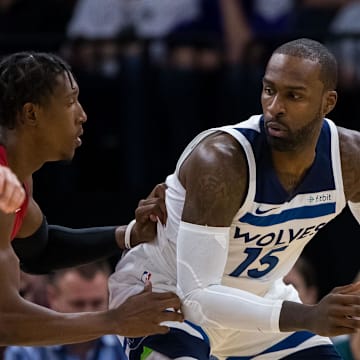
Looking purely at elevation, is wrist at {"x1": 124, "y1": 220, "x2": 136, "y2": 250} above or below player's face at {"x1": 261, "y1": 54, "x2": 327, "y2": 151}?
below

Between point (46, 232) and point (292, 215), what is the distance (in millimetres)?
1094

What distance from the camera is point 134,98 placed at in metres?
7.33

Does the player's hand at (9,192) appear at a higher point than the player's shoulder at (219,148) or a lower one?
higher

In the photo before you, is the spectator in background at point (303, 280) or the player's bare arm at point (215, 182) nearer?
the player's bare arm at point (215, 182)

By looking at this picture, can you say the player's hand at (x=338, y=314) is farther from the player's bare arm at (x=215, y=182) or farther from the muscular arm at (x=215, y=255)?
the player's bare arm at (x=215, y=182)

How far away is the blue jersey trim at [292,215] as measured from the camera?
472 cm

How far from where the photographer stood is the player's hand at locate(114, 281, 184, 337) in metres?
4.22

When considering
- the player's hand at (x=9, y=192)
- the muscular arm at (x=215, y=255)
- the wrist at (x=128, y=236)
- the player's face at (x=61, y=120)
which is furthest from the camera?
the wrist at (x=128, y=236)

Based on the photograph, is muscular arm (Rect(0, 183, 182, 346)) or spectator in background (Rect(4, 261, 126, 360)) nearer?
muscular arm (Rect(0, 183, 182, 346))

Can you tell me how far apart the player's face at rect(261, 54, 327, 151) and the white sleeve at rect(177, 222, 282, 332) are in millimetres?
421

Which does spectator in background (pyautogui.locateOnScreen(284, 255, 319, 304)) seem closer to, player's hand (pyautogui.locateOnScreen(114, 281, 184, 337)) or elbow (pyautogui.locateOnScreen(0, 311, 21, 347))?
player's hand (pyautogui.locateOnScreen(114, 281, 184, 337))

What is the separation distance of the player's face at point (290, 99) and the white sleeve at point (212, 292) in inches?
16.6

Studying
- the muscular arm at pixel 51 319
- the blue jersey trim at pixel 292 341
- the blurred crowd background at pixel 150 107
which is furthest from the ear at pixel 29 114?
the blurred crowd background at pixel 150 107

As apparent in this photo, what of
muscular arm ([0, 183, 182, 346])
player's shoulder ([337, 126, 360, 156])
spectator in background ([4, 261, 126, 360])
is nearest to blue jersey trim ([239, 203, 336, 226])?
player's shoulder ([337, 126, 360, 156])
